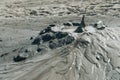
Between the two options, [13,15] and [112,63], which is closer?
[112,63]

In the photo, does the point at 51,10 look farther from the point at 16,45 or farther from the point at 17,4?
the point at 16,45

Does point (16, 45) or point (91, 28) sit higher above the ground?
point (91, 28)

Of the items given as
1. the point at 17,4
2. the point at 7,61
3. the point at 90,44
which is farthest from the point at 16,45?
the point at 17,4

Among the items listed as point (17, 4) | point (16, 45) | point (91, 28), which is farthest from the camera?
point (17, 4)

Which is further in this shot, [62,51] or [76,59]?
[62,51]

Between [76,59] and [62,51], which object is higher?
[62,51]

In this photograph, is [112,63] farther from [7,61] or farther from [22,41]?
[22,41]

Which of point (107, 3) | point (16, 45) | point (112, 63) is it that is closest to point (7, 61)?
point (16, 45)

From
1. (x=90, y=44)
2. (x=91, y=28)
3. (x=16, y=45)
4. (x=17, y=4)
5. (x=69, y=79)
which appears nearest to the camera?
(x=69, y=79)

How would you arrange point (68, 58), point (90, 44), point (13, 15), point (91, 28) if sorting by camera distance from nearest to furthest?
point (68, 58) → point (90, 44) → point (91, 28) → point (13, 15)
